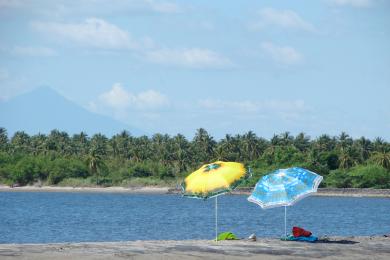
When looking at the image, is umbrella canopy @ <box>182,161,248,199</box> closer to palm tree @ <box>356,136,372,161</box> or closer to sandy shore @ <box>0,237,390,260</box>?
sandy shore @ <box>0,237,390,260</box>

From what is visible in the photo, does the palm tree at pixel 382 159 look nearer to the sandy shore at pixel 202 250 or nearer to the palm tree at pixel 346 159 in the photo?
the palm tree at pixel 346 159

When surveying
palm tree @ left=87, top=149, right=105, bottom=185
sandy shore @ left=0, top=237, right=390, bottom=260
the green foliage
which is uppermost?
palm tree @ left=87, top=149, right=105, bottom=185

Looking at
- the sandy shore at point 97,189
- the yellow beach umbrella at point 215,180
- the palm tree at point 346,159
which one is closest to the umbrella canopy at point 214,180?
the yellow beach umbrella at point 215,180

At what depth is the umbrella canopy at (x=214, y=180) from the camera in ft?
96.1

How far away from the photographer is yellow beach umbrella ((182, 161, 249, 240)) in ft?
96.1

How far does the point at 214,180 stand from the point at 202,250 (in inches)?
128

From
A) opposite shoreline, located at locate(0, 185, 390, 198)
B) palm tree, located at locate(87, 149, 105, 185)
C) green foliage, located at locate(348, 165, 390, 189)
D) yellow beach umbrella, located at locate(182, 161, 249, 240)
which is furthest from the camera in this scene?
palm tree, located at locate(87, 149, 105, 185)

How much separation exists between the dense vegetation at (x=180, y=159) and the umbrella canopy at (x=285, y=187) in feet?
455

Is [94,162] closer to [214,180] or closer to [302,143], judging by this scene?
[302,143]

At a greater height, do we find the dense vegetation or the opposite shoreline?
the dense vegetation

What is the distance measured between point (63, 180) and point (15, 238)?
129 m

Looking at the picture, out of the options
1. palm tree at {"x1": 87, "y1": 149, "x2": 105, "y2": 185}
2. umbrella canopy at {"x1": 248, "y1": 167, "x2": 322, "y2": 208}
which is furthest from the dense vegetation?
umbrella canopy at {"x1": 248, "y1": 167, "x2": 322, "y2": 208}

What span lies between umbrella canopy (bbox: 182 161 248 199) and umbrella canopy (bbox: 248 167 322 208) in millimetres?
1312

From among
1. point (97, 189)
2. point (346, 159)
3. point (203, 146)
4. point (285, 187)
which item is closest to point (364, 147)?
point (346, 159)
